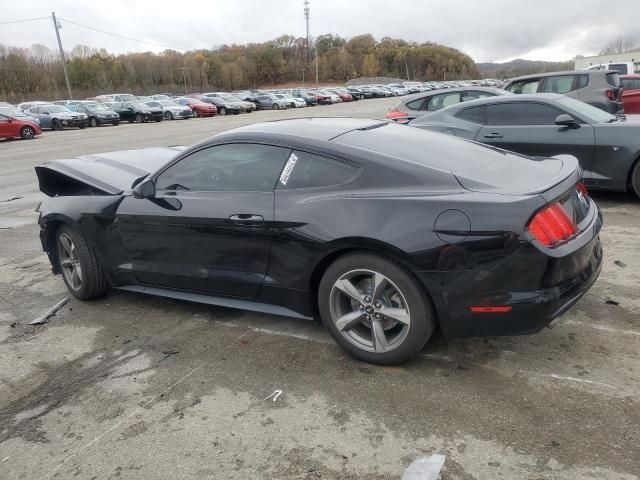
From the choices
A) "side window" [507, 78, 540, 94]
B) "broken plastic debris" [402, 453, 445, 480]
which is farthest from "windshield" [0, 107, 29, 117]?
"broken plastic debris" [402, 453, 445, 480]

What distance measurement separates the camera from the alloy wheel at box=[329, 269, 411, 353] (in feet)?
10.3

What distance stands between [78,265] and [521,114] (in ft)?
18.9

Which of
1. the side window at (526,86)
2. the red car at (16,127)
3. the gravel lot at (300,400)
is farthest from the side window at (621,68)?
the red car at (16,127)

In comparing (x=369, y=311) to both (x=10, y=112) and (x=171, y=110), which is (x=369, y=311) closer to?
(x=10, y=112)

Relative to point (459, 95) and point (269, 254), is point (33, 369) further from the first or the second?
point (459, 95)

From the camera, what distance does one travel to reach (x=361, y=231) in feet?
10.1

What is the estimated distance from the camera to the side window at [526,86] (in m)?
11.1

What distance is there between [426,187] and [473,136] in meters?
4.81

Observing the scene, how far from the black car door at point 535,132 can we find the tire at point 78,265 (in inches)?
210

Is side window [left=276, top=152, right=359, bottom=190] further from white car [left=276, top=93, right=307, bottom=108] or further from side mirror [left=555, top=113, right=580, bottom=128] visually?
white car [left=276, top=93, right=307, bottom=108]

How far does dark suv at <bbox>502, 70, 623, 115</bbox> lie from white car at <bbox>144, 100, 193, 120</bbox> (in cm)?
2884

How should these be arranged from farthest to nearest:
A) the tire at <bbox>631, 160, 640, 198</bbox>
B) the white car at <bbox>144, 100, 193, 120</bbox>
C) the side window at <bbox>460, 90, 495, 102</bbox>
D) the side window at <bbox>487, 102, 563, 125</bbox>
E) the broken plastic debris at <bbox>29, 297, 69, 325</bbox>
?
1. the white car at <bbox>144, 100, 193, 120</bbox>
2. the side window at <bbox>460, 90, 495, 102</bbox>
3. the side window at <bbox>487, 102, 563, 125</bbox>
4. the tire at <bbox>631, 160, 640, 198</bbox>
5. the broken plastic debris at <bbox>29, 297, 69, 325</bbox>

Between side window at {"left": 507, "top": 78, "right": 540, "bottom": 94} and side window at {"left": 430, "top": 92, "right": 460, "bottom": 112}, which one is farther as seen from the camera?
side window at {"left": 507, "top": 78, "right": 540, "bottom": 94}

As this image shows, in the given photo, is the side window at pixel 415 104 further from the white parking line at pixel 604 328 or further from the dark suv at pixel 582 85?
the white parking line at pixel 604 328
